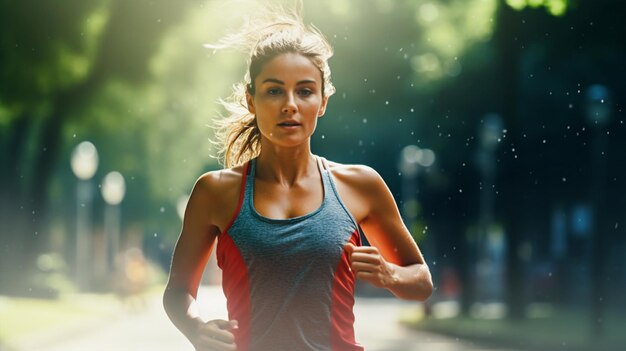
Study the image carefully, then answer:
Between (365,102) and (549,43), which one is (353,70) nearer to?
(365,102)

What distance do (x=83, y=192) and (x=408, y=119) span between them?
55.5 ft

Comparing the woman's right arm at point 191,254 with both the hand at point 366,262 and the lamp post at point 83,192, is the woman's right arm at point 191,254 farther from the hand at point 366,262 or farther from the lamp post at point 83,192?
the lamp post at point 83,192

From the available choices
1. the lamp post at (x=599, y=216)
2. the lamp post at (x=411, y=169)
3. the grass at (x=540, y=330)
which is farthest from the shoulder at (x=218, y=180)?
the lamp post at (x=411, y=169)

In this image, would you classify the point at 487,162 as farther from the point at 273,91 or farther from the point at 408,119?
the point at 273,91

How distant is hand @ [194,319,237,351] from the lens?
2.76 m

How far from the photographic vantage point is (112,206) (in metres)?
50.2

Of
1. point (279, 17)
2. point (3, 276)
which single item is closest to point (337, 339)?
point (279, 17)

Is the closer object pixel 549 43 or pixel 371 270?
pixel 371 270

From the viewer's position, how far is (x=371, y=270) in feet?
9.07

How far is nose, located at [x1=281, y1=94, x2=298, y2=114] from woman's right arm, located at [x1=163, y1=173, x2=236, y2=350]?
27 centimetres

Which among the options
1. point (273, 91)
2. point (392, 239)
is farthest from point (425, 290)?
point (273, 91)

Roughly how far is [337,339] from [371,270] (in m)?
0.21

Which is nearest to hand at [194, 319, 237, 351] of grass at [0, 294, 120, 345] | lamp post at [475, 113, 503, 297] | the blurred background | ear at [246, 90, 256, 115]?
ear at [246, 90, 256, 115]

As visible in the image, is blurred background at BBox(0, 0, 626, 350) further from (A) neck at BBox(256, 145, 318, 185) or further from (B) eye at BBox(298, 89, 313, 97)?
(B) eye at BBox(298, 89, 313, 97)
